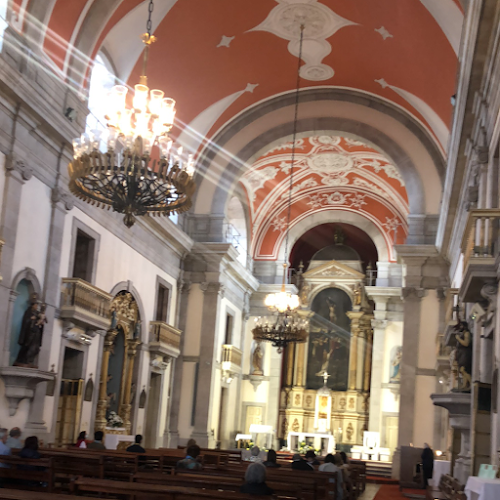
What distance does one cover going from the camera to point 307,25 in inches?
654

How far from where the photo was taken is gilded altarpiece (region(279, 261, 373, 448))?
87.5ft

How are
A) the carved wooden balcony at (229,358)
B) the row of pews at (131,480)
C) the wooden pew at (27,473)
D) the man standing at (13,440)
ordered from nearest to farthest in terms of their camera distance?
the row of pews at (131,480) → the wooden pew at (27,473) → the man standing at (13,440) → the carved wooden balcony at (229,358)

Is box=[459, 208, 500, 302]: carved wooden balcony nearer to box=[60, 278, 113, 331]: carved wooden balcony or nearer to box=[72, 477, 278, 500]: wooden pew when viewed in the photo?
box=[72, 477, 278, 500]: wooden pew

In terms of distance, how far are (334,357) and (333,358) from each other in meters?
0.05

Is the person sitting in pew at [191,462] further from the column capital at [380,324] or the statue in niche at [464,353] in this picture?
the column capital at [380,324]

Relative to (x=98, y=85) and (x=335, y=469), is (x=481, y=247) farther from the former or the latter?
(x=98, y=85)

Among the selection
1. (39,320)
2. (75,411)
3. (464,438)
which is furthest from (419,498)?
(39,320)

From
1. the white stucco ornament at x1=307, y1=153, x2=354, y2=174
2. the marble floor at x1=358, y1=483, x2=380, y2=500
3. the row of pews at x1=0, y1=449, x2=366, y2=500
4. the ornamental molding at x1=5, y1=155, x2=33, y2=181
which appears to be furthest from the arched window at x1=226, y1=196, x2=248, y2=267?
the row of pews at x1=0, y1=449, x2=366, y2=500

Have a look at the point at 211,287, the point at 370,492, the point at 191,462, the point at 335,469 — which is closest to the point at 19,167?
the point at 191,462

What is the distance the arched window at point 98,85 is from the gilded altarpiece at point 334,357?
44.8 feet

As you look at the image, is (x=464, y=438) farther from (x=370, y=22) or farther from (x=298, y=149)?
(x=298, y=149)

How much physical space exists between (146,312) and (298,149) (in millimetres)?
7633

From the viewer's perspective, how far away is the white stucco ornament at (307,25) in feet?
52.5

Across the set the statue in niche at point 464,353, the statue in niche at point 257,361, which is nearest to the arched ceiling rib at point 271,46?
the statue in niche at point 464,353
